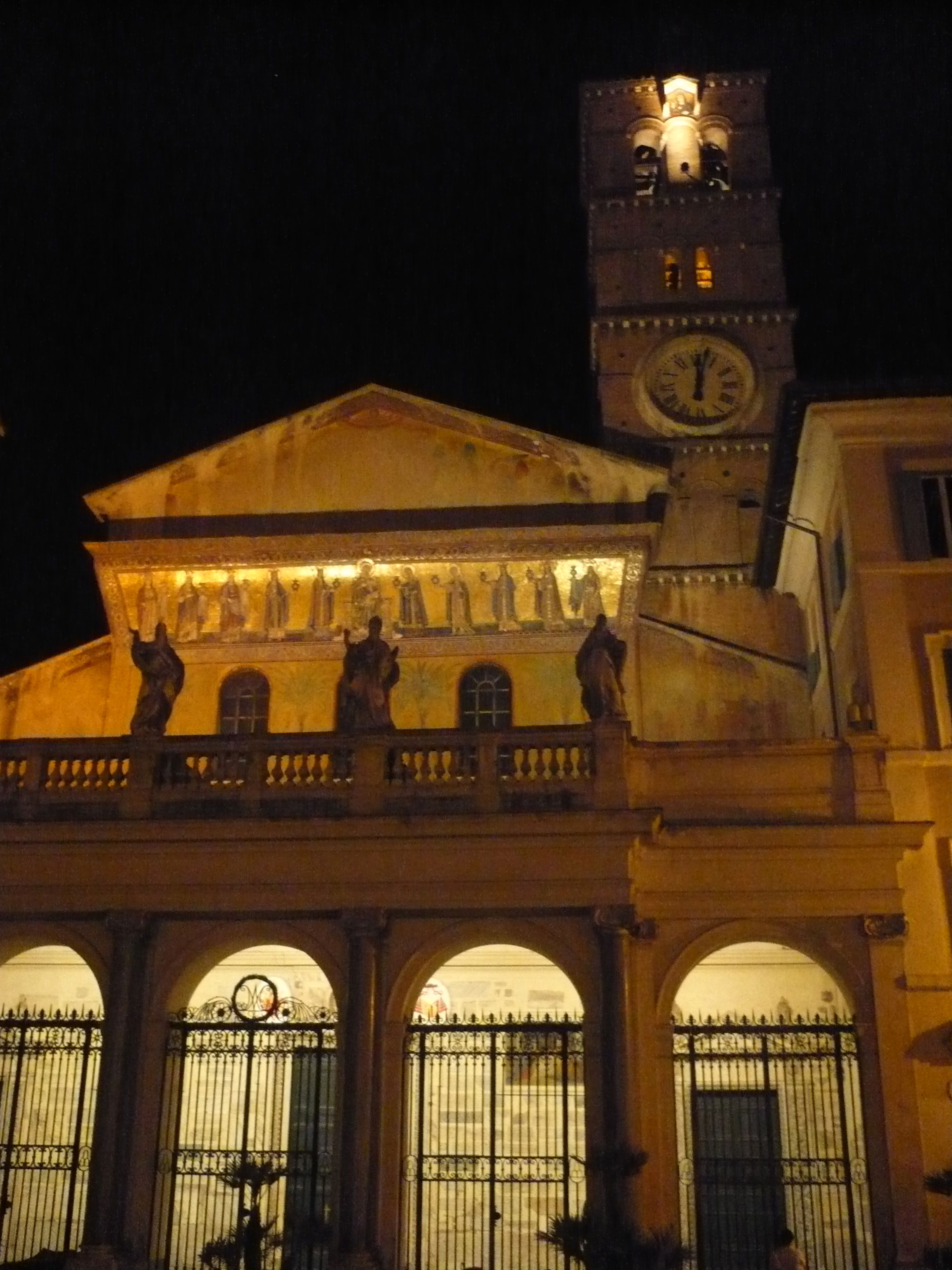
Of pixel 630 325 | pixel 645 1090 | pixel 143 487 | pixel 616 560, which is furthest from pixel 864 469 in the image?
pixel 630 325

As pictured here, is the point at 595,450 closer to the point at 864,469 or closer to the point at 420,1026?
the point at 864,469

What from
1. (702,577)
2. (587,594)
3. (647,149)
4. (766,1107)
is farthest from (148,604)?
(647,149)

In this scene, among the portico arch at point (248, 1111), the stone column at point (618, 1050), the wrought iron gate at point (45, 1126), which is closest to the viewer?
the stone column at point (618, 1050)

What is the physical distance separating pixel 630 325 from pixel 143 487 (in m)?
19.1

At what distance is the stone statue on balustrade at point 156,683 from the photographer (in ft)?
Result: 63.6

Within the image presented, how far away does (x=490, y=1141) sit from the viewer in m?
19.4

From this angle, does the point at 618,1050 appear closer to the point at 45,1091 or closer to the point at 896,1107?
the point at 896,1107

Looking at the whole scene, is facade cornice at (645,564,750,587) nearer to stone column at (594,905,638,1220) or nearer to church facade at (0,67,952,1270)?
church facade at (0,67,952,1270)

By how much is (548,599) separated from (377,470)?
4224 millimetres

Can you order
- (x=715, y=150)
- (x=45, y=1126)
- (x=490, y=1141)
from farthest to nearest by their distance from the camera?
(x=715, y=150), (x=45, y=1126), (x=490, y=1141)

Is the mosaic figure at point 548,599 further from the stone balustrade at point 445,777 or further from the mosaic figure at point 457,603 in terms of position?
Result: the stone balustrade at point 445,777

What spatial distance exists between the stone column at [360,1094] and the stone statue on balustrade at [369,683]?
105 inches

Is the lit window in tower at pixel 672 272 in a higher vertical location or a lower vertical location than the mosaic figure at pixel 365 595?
higher


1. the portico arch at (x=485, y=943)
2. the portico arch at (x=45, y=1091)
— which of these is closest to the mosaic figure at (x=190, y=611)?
the portico arch at (x=45, y=1091)
